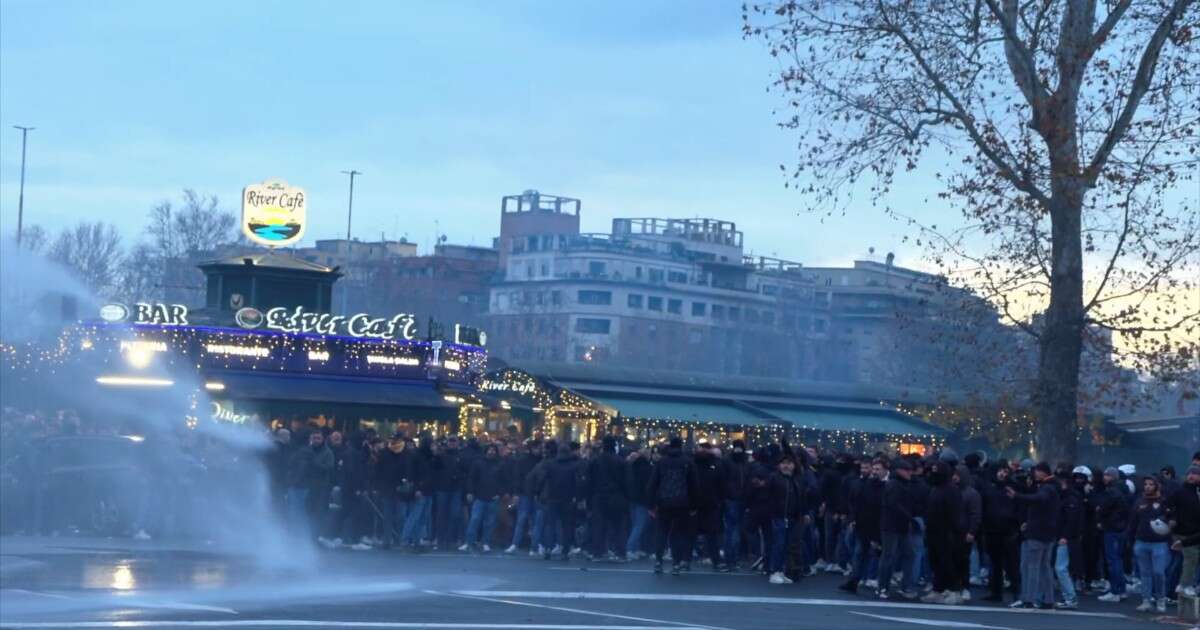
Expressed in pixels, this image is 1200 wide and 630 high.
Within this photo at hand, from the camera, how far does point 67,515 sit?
90.0 feet

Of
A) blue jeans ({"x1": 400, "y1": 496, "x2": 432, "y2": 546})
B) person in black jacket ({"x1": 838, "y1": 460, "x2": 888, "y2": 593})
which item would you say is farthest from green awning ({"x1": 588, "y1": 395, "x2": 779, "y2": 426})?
person in black jacket ({"x1": 838, "y1": 460, "x2": 888, "y2": 593})

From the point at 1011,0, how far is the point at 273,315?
21.4m

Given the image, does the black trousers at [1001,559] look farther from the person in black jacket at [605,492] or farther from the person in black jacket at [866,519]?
the person in black jacket at [605,492]

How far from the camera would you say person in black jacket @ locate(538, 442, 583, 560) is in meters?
26.4

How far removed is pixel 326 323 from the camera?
43.6 metres

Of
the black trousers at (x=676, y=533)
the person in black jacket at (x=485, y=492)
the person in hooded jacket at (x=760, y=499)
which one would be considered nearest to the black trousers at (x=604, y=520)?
the person in black jacket at (x=485, y=492)

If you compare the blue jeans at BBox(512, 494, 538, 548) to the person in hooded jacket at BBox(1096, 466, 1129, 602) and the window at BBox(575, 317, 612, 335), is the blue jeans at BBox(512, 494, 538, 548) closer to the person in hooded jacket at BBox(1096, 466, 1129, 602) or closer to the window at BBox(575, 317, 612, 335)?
the person in hooded jacket at BBox(1096, 466, 1129, 602)

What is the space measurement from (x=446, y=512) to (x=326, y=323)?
54.8 ft

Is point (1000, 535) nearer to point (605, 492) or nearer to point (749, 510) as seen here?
point (749, 510)

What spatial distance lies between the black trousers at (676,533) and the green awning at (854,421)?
1081 inches

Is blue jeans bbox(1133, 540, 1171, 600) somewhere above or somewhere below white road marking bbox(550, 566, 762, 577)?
above

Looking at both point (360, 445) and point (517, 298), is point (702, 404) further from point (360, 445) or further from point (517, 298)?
point (517, 298)

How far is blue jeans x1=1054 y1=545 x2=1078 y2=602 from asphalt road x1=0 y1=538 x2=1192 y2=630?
14.5 inches

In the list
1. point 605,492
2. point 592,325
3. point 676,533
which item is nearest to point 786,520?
point 676,533
